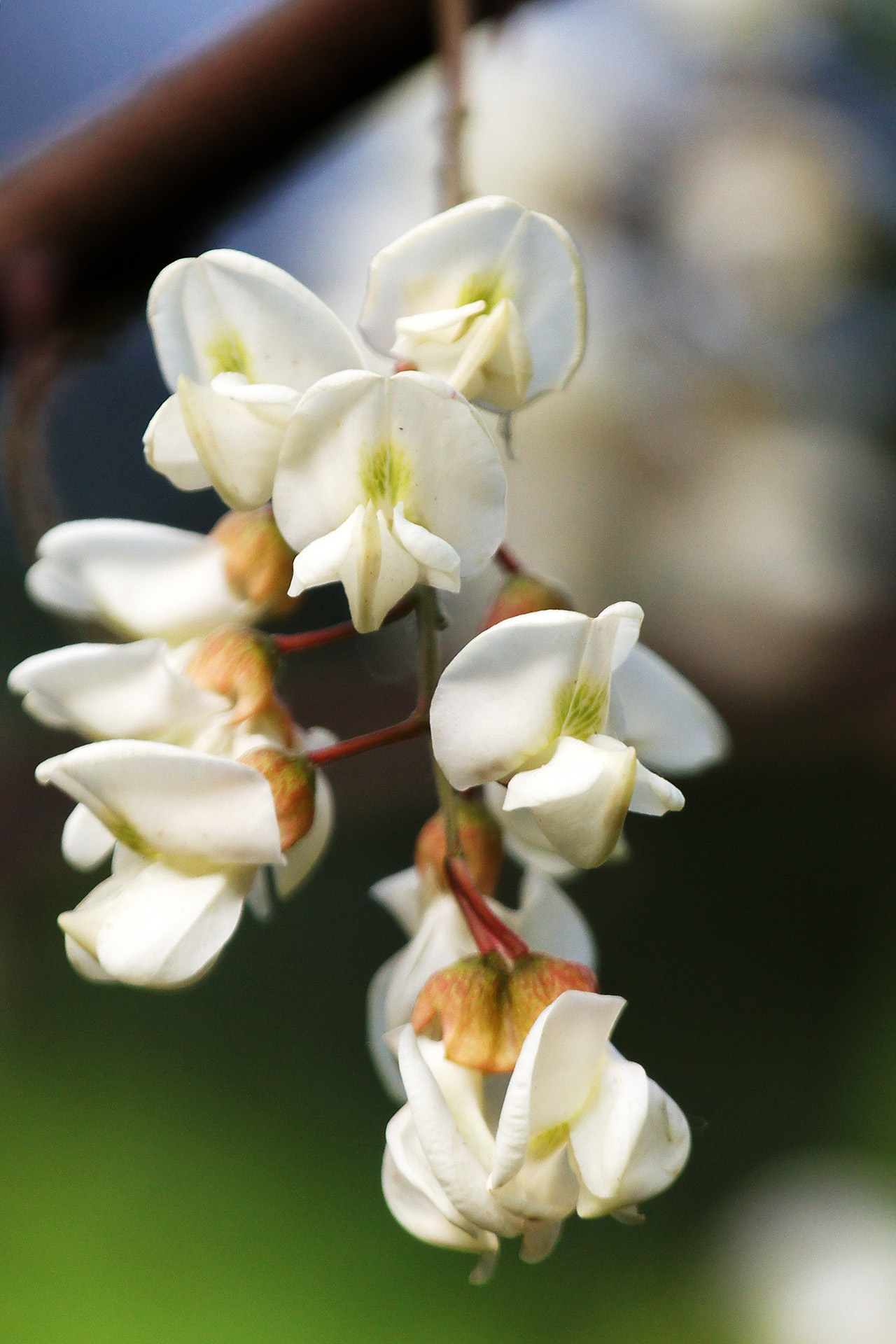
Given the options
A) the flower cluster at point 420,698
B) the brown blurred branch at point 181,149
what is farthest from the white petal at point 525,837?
the brown blurred branch at point 181,149

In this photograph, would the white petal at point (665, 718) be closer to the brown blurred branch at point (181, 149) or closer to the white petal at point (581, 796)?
the white petal at point (581, 796)

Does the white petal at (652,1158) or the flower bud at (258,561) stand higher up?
the flower bud at (258,561)

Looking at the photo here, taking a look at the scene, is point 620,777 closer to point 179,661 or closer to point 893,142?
point 179,661

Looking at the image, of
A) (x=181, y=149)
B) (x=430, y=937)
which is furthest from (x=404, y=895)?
(x=181, y=149)

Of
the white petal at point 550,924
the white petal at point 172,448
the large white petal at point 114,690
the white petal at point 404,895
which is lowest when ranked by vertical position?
the white petal at point 550,924

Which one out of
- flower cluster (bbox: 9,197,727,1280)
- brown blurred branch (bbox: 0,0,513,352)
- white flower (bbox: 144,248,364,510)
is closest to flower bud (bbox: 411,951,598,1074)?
flower cluster (bbox: 9,197,727,1280)

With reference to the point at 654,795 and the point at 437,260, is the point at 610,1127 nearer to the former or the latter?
the point at 654,795
